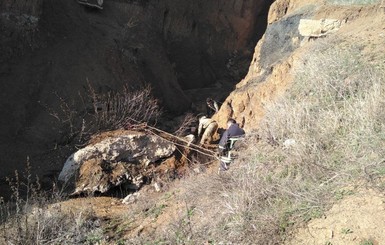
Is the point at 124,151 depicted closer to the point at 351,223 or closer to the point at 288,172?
the point at 288,172

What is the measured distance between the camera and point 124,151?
11234 millimetres

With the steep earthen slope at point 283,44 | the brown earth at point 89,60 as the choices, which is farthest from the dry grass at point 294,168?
the brown earth at point 89,60

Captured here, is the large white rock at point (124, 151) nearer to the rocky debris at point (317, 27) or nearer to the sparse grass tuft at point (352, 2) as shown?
the rocky debris at point (317, 27)

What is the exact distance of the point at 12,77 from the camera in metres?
13.5

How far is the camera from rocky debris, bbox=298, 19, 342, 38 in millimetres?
13812

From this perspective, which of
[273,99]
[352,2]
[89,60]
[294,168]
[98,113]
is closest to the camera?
[294,168]

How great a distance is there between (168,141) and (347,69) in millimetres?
4981

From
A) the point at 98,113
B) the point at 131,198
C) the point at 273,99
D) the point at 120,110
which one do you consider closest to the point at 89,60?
the point at 98,113

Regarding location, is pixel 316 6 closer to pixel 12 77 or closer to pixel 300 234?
pixel 12 77

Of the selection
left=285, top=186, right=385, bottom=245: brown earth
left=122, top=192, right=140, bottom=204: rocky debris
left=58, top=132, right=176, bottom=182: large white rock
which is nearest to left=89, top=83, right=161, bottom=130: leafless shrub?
left=58, top=132, right=176, bottom=182: large white rock

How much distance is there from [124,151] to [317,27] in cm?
776

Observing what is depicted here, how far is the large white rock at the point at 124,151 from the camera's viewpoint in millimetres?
10820

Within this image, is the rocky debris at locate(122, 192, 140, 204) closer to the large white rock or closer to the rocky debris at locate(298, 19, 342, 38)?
the large white rock

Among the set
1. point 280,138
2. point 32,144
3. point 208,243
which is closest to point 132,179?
point 32,144
